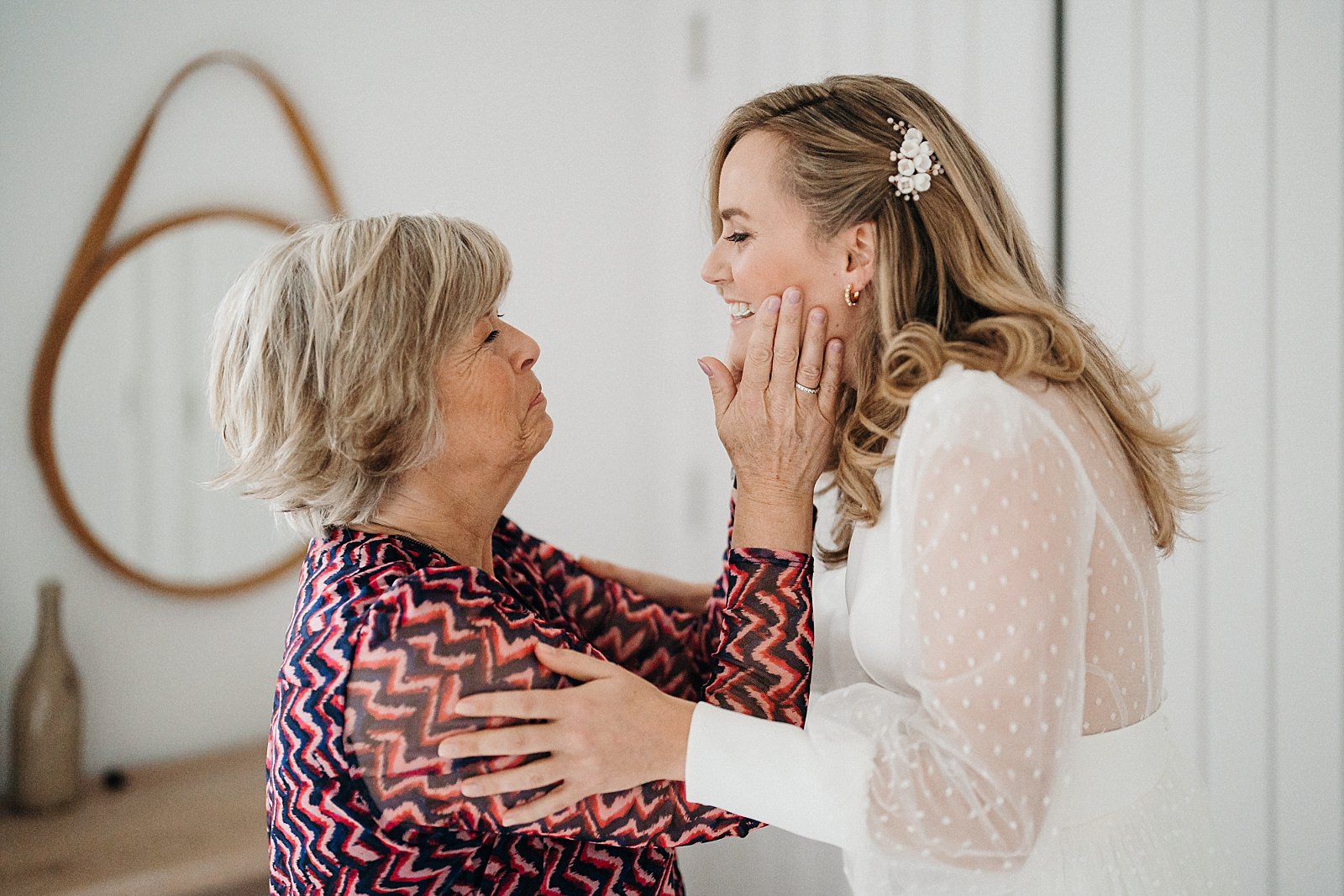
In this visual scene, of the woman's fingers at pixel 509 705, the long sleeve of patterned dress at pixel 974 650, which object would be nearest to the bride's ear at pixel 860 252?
the long sleeve of patterned dress at pixel 974 650

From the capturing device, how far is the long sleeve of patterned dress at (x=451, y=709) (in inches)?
37.4

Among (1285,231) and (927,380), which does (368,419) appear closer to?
(927,380)

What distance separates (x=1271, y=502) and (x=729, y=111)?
1397 millimetres

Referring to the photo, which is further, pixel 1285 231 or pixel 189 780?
pixel 189 780

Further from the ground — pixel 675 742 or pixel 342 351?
pixel 342 351

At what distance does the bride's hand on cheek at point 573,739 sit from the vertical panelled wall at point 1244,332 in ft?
3.21

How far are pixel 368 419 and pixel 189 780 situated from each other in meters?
1.18

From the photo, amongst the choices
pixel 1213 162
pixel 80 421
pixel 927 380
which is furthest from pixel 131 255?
pixel 1213 162

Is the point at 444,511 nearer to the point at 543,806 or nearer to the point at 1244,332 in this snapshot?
the point at 543,806

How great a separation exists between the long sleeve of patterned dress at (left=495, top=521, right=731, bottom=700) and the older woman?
13cm

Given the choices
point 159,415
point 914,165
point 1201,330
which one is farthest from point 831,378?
point 159,415

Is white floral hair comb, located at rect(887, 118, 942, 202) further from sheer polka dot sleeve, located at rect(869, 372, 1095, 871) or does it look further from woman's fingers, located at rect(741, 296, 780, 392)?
sheer polka dot sleeve, located at rect(869, 372, 1095, 871)

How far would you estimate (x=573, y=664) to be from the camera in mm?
1005

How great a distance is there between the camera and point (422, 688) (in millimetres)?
949
